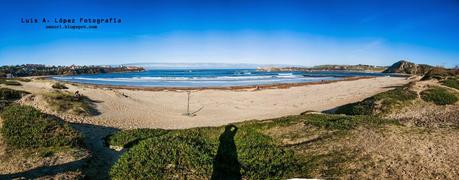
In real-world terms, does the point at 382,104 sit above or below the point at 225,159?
above

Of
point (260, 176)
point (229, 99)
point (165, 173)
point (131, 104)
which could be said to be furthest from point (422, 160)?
point (229, 99)

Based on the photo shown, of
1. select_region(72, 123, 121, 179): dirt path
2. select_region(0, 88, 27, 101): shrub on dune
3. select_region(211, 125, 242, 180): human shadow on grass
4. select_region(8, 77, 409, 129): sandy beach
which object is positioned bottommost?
select_region(8, 77, 409, 129): sandy beach

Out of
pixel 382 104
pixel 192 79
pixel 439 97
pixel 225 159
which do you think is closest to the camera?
pixel 225 159

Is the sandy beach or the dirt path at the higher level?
the dirt path

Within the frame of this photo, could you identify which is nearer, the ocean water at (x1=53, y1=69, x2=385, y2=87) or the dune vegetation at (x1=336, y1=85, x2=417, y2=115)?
the dune vegetation at (x1=336, y1=85, x2=417, y2=115)

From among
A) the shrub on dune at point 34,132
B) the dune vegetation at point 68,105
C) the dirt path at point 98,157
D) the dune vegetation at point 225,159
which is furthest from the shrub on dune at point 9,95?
the dune vegetation at point 225,159

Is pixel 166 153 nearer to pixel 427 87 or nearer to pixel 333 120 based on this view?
pixel 333 120

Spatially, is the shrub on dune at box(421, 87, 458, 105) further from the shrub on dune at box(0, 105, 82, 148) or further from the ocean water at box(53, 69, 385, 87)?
the ocean water at box(53, 69, 385, 87)

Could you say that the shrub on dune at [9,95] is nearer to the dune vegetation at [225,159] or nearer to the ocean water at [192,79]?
the dune vegetation at [225,159]

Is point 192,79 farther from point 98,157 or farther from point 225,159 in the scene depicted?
point 225,159

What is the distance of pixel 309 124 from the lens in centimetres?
1392

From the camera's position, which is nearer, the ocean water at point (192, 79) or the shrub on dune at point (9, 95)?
the shrub on dune at point (9, 95)

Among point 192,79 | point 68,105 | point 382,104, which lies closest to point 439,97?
point 382,104

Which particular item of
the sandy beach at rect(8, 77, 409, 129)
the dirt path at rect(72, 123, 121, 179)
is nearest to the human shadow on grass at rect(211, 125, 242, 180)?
the dirt path at rect(72, 123, 121, 179)
